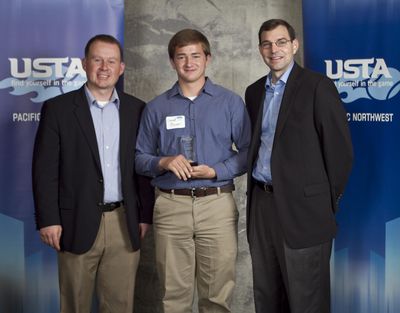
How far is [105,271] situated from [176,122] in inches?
38.2

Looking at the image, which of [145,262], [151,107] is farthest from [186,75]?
[145,262]

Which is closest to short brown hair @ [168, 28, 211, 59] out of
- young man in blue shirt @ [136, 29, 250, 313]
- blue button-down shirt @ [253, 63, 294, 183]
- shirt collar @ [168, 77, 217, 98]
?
young man in blue shirt @ [136, 29, 250, 313]

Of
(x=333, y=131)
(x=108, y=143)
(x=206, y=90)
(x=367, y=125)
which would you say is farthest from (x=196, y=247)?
(x=367, y=125)

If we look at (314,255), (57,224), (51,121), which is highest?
(51,121)

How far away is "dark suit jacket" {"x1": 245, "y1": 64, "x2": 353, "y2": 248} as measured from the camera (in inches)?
107

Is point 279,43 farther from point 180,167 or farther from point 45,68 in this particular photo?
point 45,68

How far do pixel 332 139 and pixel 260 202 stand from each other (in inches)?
20.1

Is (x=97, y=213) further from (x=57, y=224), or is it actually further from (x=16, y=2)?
(x=16, y=2)

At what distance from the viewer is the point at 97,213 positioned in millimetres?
2945

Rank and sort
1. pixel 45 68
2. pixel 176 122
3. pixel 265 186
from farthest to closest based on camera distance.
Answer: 1. pixel 45 68
2. pixel 176 122
3. pixel 265 186

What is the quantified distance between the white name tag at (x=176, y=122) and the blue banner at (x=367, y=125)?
1.05 metres

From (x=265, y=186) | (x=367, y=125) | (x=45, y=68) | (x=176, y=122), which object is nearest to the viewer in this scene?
(x=265, y=186)

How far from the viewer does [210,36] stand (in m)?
4.02

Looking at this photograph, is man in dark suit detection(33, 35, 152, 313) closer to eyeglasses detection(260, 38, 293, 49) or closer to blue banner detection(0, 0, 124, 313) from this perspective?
blue banner detection(0, 0, 124, 313)
